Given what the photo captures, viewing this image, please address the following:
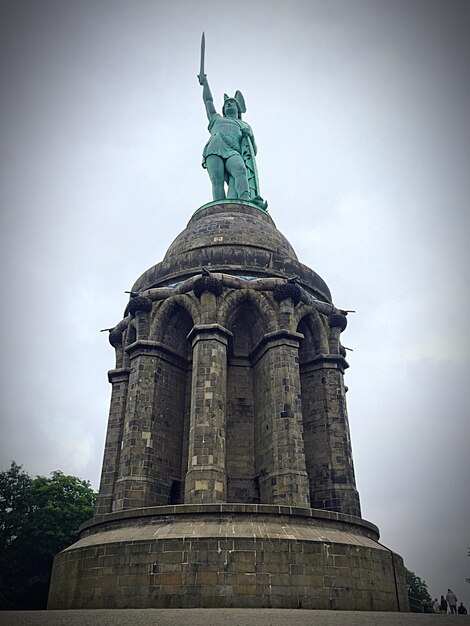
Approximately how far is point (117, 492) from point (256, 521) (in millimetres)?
5796

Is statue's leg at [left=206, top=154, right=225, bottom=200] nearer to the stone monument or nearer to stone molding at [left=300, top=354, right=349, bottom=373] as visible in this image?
the stone monument

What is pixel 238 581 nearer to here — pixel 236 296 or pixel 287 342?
pixel 287 342

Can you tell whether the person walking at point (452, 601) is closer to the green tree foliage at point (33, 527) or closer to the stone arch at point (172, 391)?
the stone arch at point (172, 391)

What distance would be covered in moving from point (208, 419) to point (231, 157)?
49.7 feet

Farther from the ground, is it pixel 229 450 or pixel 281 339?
pixel 281 339

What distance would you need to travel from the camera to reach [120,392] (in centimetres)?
2047

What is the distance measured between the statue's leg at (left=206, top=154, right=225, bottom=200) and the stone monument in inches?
29.6

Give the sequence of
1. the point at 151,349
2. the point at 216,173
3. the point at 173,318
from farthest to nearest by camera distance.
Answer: the point at 216,173 → the point at 173,318 → the point at 151,349

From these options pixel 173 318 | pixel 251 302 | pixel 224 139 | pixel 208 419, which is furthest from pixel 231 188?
pixel 208 419

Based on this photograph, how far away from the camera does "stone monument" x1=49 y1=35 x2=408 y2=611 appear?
38.2ft

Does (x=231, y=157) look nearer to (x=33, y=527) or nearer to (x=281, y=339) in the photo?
(x=281, y=339)

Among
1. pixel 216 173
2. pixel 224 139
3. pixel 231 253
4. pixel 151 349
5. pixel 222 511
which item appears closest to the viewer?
pixel 222 511

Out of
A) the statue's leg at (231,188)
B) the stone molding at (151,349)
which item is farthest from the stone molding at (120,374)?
the statue's leg at (231,188)

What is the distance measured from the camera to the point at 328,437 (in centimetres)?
1856
